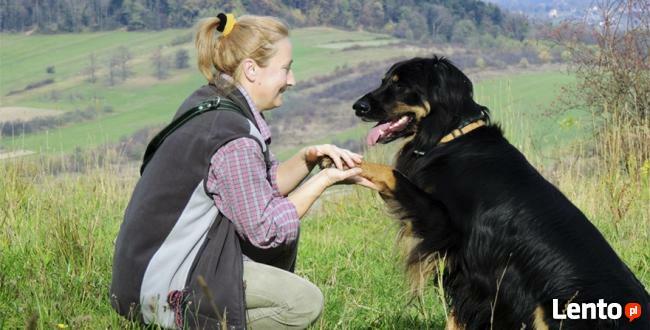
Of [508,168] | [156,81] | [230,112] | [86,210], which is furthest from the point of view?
[156,81]

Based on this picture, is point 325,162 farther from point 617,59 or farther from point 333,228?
point 617,59

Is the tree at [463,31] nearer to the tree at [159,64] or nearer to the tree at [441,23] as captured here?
the tree at [441,23]

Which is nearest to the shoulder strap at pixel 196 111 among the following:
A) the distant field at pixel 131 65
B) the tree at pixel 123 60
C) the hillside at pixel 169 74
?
the hillside at pixel 169 74

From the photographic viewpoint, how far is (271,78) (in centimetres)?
361

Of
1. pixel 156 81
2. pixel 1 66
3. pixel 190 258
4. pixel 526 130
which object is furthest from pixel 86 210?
pixel 1 66

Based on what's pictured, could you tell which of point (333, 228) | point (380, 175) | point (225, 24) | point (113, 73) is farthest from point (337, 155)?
point (113, 73)

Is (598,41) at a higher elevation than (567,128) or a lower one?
higher

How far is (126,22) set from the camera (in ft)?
190

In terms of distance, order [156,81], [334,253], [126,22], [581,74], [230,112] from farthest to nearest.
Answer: [126,22] → [156,81] → [581,74] → [334,253] → [230,112]

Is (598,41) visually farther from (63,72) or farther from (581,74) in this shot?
A: (63,72)

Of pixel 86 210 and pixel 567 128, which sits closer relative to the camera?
pixel 86 210

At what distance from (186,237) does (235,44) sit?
871mm

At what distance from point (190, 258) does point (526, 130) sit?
5.61 meters

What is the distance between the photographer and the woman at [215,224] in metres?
3.21
